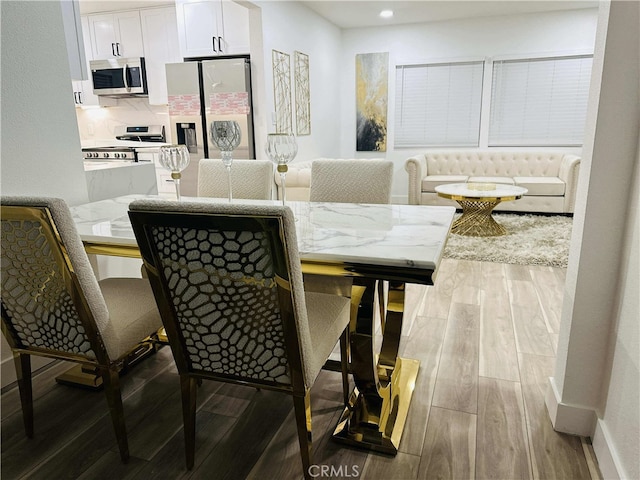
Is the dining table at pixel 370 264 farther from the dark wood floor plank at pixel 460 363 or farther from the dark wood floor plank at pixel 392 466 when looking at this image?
the dark wood floor plank at pixel 460 363

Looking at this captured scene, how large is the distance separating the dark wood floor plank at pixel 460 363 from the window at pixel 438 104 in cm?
404

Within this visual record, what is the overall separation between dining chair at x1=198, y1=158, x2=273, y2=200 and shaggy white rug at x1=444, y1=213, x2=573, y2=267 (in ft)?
5.09

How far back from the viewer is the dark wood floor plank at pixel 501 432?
59.9 inches

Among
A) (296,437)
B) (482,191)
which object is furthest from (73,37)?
(482,191)

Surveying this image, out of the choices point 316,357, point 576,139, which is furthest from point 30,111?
point 576,139

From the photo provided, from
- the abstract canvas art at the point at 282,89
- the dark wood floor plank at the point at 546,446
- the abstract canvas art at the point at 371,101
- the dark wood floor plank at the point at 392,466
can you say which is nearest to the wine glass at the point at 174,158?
the dark wood floor plank at the point at 392,466

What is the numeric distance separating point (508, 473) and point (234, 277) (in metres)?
1.12

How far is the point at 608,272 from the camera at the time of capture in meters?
1.53

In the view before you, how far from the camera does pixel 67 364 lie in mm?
2271

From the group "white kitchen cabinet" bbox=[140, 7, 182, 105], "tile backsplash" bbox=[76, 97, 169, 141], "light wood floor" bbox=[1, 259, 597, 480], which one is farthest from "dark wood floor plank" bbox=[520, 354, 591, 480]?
"tile backsplash" bbox=[76, 97, 169, 141]

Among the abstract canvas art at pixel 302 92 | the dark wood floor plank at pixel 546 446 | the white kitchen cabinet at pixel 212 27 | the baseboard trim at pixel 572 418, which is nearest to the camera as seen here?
the dark wood floor plank at pixel 546 446

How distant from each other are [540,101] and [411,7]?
6.87 feet

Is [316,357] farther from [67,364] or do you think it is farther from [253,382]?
[67,364]

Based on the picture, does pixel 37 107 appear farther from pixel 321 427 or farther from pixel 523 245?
pixel 523 245
